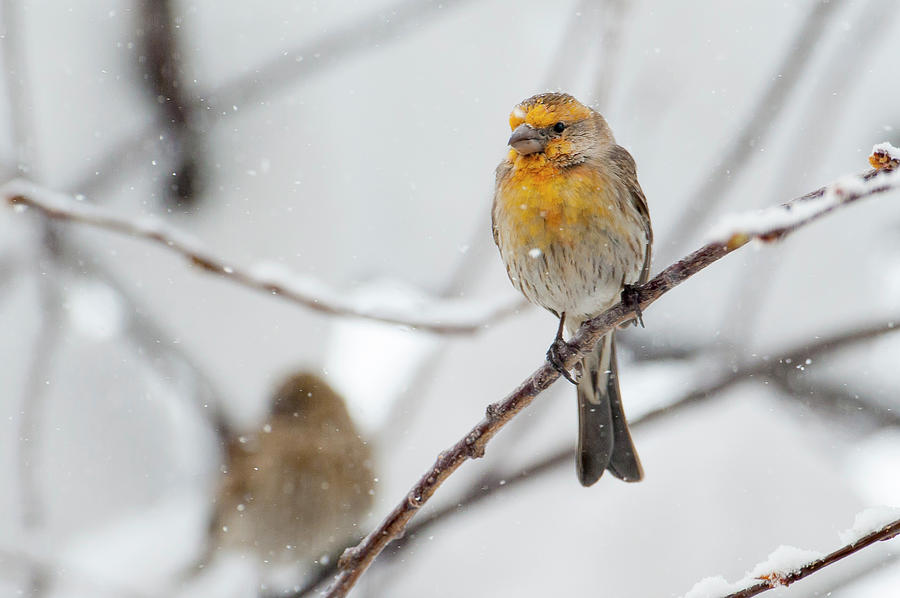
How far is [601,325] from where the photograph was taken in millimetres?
2076

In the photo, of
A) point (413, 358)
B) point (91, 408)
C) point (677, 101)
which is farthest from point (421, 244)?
point (91, 408)

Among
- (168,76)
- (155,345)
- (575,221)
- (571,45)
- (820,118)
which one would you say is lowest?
(575,221)

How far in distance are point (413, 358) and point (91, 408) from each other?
1.74 metres

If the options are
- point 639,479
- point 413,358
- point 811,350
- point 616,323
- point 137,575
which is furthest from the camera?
point 413,358

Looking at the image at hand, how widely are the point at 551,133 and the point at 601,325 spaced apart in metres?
0.95

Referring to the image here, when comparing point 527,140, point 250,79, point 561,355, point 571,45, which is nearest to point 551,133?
point 527,140

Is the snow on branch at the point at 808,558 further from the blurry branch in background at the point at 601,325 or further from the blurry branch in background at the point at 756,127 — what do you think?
the blurry branch in background at the point at 756,127

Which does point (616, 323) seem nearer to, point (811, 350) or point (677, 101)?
point (811, 350)

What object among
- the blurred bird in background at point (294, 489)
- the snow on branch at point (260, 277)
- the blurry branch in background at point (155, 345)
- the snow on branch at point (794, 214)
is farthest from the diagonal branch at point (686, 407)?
the snow on branch at point (794, 214)

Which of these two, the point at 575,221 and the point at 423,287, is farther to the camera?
the point at 423,287

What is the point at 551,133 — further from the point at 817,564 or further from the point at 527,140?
the point at 817,564

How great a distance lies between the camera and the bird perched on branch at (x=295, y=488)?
12.7 feet

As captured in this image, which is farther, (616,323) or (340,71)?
(340,71)

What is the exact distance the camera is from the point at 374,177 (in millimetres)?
5305
